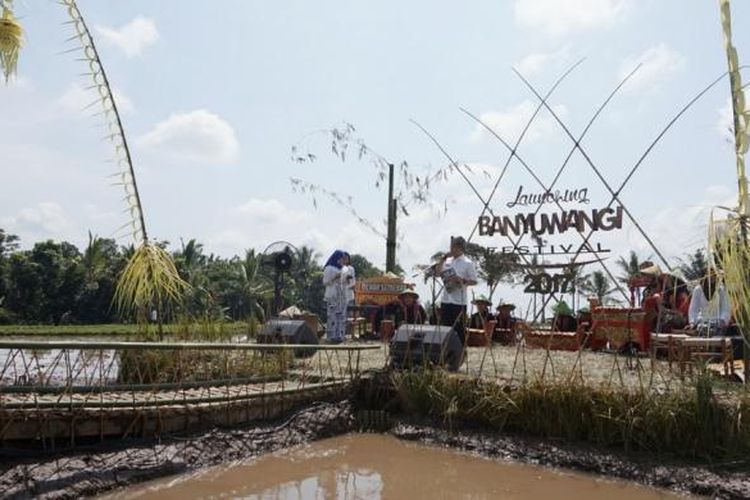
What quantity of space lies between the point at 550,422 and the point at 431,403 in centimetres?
113

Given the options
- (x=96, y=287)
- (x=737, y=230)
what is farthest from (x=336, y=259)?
(x=96, y=287)

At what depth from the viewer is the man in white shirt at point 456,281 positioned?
745 cm

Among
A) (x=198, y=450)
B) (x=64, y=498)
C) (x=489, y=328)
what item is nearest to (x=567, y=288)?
(x=489, y=328)

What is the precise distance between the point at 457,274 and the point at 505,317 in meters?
3.29

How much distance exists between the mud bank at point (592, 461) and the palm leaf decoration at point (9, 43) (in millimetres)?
4148

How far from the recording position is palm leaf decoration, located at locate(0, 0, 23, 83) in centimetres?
451

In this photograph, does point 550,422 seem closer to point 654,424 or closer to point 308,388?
point 654,424

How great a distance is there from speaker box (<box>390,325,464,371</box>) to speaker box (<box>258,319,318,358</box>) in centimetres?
135

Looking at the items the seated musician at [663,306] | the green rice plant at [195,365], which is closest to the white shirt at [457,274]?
the green rice plant at [195,365]

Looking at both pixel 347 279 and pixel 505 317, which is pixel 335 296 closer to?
pixel 347 279

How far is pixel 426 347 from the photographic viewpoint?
6.49 metres

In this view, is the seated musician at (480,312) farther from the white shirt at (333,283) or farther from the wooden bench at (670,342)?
the wooden bench at (670,342)

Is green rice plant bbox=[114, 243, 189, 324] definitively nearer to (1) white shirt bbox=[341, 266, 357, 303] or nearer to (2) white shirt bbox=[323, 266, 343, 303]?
(2) white shirt bbox=[323, 266, 343, 303]

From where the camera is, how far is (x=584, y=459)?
16.9 feet
